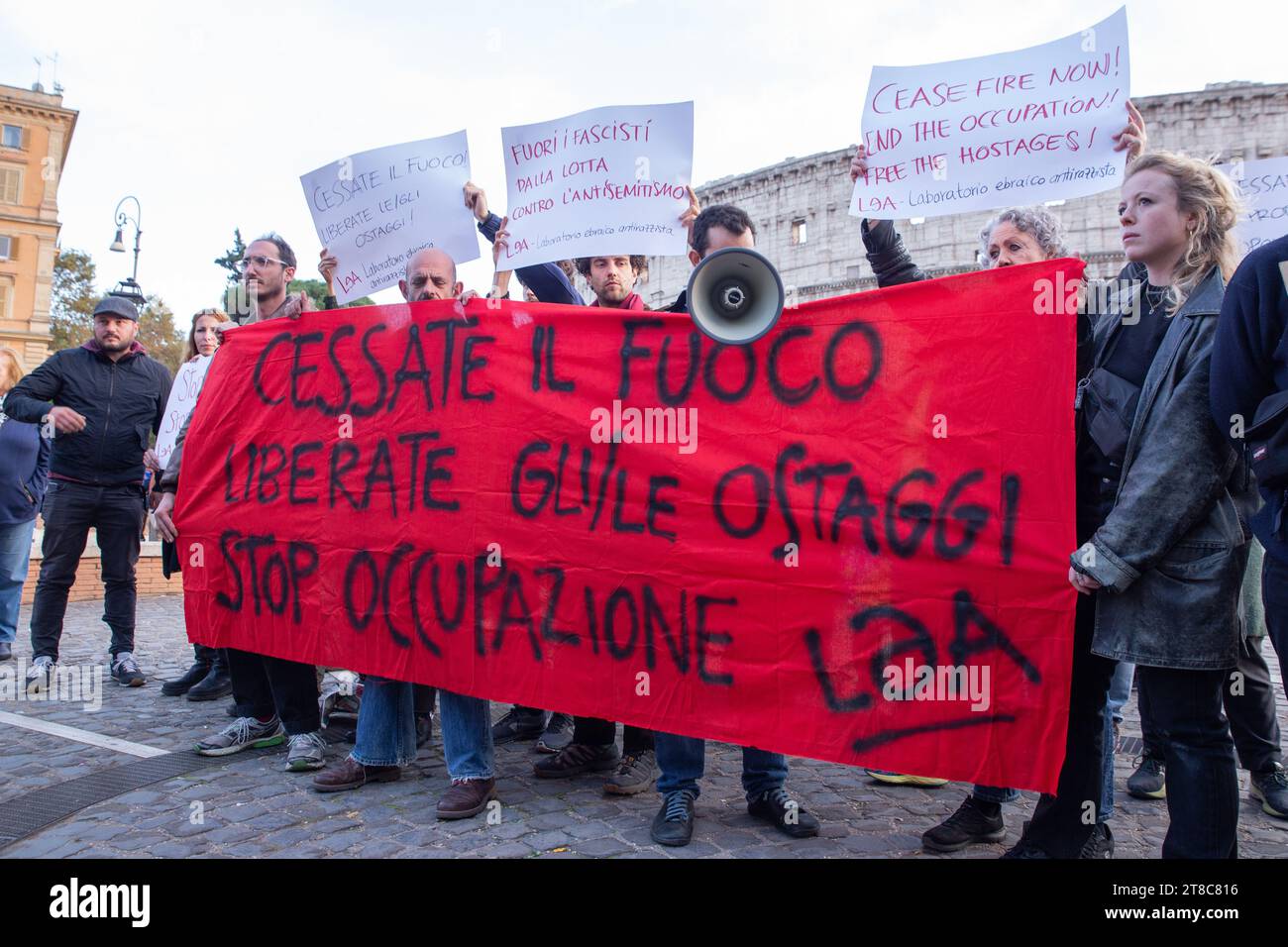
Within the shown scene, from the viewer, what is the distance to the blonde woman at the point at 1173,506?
2.66 metres

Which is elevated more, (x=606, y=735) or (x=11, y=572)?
(x=11, y=572)

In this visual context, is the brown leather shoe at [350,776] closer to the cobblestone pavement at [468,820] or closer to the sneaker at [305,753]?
the cobblestone pavement at [468,820]

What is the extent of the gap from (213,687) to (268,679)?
1.58 metres

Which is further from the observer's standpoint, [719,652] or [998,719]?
[719,652]

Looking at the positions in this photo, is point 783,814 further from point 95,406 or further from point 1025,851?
point 95,406

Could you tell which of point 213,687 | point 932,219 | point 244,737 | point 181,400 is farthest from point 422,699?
point 932,219

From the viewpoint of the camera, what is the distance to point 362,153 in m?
5.35

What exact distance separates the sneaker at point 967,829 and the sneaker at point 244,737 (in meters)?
3.31

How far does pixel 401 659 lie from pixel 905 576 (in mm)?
2325

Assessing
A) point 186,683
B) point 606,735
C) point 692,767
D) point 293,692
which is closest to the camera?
point 692,767

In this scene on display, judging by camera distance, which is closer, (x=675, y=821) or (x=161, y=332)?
(x=675, y=821)

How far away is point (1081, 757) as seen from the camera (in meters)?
3.16
